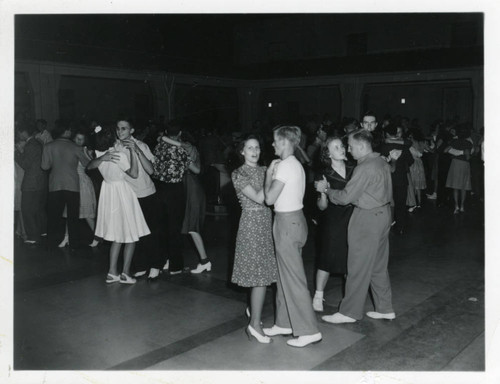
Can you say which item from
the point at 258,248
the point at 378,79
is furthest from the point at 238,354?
the point at 378,79

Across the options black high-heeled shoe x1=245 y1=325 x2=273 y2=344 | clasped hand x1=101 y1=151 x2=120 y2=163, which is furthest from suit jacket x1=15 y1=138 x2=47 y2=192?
black high-heeled shoe x1=245 y1=325 x2=273 y2=344

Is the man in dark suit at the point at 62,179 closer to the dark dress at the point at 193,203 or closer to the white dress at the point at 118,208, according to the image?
the white dress at the point at 118,208

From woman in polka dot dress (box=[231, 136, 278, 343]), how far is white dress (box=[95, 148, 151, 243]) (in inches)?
71.0

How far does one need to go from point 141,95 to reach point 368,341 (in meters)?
17.4

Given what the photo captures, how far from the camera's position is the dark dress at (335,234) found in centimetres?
472

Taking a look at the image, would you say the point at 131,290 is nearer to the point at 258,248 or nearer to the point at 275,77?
the point at 258,248

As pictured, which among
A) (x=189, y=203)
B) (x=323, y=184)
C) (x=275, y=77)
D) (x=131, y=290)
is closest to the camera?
(x=323, y=184)

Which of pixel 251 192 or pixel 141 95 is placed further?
pixel 141 95

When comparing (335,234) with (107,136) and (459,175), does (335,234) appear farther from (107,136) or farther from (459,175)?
(459,175)

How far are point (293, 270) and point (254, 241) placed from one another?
40 cm

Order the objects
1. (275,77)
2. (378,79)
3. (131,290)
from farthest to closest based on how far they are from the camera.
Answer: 1. (275,77)
2. (378,79)
3. (131,290)

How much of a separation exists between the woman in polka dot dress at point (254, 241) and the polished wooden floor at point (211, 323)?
40 centimetres

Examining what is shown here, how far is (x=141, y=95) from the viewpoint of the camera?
20156 mm
